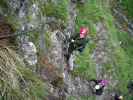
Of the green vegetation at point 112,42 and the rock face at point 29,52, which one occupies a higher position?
the rock face at point 29,52

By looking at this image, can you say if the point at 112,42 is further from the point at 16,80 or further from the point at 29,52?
the point at 16,80

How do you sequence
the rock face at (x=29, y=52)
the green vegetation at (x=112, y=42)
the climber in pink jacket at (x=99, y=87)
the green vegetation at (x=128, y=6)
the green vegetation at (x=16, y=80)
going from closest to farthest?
the green vegetation at (x=16, y=80), the rock face at (x=29, y=52), the climber in pink jacket at (x=99, y=87), the green vegetation at (x=112, y=42), the green vegetation at (x=128, y=6)

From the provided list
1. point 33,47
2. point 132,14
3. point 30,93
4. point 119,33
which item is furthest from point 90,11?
point 30,93

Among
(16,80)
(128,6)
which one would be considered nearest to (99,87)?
(16,80)

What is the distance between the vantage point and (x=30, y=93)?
855 centimetres

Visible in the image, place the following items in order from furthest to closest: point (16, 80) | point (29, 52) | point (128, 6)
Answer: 1. point (128, 6)
2. point (29, 52)
3. point (16, 80)

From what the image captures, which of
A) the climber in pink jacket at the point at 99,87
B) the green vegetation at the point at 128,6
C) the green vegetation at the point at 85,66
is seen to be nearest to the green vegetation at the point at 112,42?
the green vegetation at the point at 85,66

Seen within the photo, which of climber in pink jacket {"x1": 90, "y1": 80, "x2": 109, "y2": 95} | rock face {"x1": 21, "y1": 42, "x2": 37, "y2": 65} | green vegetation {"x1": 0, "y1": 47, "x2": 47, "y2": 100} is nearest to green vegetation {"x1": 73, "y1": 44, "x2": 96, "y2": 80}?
climber in pink jacket {"x1": 90, "y1": 80, "x2": 109, "y2": 95}

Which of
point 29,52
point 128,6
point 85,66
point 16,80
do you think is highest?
point 29,52

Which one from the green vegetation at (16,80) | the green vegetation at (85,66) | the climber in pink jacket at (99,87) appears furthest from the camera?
the climber in pink jacket at (99,87)

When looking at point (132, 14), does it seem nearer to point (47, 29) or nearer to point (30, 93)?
point (47, 29)

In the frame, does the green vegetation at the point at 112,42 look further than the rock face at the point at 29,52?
Yes

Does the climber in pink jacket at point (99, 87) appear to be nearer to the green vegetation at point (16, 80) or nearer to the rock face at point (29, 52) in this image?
the rock face at point (29, 52)

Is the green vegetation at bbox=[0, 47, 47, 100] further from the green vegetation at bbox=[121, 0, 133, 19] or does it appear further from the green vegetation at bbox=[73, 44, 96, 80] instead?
the green vegetation at bbox=[121, 0, 133, 19]
